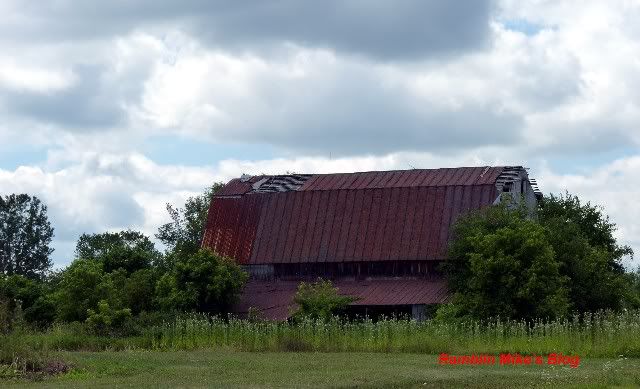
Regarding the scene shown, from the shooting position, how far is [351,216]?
185ft

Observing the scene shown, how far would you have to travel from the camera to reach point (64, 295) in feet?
158

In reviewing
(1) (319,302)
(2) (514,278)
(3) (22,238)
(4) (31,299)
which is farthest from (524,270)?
(3) (22,238)

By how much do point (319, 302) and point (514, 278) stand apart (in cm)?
858

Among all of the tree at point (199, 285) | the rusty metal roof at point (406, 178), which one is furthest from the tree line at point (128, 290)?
the rusty metal roof at point (406, 178)

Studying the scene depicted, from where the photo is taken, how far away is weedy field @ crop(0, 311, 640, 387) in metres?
24.8

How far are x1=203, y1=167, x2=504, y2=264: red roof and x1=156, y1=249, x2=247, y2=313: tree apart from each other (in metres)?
5.91

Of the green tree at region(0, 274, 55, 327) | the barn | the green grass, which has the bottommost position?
the green grass

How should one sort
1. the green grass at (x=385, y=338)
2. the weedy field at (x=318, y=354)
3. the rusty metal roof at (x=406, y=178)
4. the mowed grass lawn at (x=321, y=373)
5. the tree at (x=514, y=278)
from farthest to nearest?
the rusty metal roof at (x=406, y=178)
the tree at (x=514, y=278)
the green grass at (x=385, y=338)
the weedy field at (x=318, y=354)
the mowed grass lawn at (x=321, y=373)

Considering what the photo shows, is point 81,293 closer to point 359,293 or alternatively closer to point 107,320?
point 107,320

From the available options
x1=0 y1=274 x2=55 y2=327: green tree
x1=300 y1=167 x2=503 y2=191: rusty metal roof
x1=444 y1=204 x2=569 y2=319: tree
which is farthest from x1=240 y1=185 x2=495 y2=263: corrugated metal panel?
x1=0 y1=274 x2=55 y2=327: green tree

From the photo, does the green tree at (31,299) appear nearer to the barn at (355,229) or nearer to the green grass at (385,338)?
the green grass at (385,338)

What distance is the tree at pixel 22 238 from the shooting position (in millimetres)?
88438

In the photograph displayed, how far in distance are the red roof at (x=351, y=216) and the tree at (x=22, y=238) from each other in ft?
111

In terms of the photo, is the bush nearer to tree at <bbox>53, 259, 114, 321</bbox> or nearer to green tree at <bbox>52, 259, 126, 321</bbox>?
green tree at <bbox>52, 259, 126, 321</bbox>
